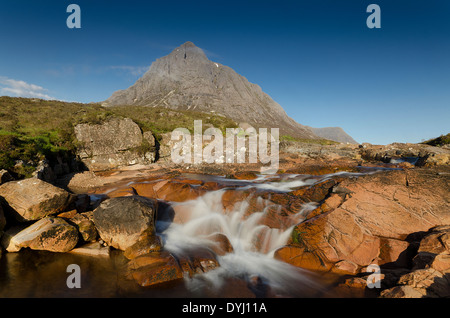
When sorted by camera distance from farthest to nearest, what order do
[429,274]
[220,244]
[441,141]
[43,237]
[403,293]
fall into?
[441,141] < [220,244] < [43,237] < [429,274] < [403,293]

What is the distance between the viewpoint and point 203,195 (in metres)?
10.2

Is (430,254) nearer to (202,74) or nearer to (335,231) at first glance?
(335,231)

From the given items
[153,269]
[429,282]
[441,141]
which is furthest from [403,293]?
[441,141]

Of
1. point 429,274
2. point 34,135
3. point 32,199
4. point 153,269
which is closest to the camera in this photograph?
point 429,274

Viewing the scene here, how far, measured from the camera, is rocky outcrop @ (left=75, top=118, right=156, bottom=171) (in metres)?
18.0

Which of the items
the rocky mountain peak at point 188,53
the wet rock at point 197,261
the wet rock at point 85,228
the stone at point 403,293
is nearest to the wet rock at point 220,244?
the wet rock at point 197,261

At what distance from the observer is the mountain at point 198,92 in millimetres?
115875

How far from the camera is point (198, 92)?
5202 inches

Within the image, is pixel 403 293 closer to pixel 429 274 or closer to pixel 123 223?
pixel 429 274

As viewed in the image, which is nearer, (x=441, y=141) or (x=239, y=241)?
(x=239, y=241)

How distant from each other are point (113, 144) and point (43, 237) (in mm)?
14443

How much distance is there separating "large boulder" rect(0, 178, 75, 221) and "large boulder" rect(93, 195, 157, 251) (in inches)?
61.7

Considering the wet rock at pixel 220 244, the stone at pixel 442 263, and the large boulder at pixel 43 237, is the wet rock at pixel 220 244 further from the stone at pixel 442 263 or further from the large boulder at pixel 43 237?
the stone at pixel 442 263
